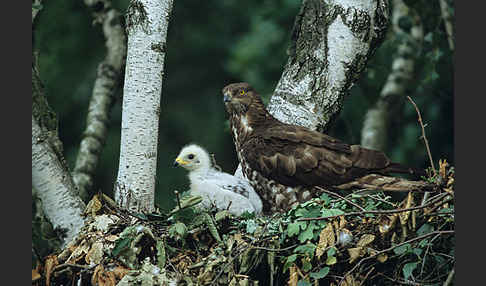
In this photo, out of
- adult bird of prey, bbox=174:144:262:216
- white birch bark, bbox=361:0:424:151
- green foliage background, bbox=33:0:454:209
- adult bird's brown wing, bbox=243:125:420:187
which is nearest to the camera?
adult bird of prey, bbox=174:144:262:216

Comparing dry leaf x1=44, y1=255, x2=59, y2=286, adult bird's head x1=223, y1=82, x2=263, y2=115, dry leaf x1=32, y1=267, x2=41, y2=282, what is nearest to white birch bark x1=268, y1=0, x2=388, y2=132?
adult bird's head x1=223, y1=82, x2=263, y2=115

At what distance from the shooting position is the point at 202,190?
17.4ft

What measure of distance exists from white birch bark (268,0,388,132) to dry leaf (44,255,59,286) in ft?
7.55

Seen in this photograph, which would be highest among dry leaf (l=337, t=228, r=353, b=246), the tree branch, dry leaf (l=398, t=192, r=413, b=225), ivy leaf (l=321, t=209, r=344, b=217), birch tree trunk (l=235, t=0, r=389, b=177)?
the tree branch

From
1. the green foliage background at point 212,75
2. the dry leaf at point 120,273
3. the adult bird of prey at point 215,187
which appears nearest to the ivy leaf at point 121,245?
the dry leaf at point 120,273

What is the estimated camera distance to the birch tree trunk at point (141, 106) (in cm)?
487

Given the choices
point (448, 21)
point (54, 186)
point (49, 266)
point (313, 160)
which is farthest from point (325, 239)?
point (448, 21)

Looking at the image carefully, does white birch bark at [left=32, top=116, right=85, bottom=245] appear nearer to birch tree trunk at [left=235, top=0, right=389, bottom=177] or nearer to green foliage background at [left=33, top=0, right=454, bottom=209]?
birch tree trunk at [left=235, top=0, right=389, bottom=177]

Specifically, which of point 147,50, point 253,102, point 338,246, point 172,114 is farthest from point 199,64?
point 338,246

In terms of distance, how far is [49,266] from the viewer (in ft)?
14.6

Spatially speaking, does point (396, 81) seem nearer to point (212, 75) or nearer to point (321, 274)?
point (321, 274)

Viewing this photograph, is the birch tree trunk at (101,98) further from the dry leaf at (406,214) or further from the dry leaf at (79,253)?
the dry leaf at (406,214)

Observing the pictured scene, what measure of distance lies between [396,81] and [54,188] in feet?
14.9

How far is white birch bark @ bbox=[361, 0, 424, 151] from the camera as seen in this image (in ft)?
25.7
